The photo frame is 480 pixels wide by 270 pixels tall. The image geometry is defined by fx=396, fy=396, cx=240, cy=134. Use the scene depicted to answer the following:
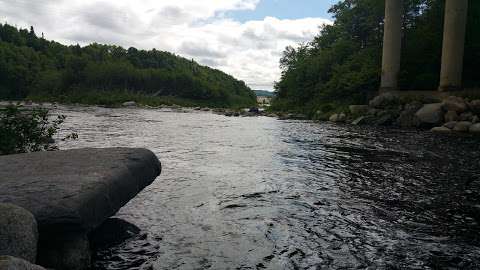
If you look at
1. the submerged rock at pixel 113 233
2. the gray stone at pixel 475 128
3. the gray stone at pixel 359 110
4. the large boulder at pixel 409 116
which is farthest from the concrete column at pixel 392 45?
the submerged rock at pixel 113 233

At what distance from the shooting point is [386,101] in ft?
117

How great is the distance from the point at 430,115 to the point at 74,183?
28.4 meters

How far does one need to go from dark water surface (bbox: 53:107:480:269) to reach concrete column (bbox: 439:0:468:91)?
2265 centimetres

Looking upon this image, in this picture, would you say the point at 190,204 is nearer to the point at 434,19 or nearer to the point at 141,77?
the point at 434,19

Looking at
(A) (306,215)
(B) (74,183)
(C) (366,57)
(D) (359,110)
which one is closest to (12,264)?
(B) (74,183)

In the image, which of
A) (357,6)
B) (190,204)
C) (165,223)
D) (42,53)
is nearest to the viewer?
(165,223)

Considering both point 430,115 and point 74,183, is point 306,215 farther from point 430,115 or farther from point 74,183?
point 430,115

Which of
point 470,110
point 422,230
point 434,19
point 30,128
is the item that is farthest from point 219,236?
point 434,19

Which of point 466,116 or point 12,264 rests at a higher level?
point 466,116

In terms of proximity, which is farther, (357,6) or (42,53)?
(42,53)

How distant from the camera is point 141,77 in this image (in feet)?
410

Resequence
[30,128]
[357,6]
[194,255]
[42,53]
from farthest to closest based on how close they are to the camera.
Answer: [42,53], [357,6], [30,128], [194,255]

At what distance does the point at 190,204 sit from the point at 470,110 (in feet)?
87.5

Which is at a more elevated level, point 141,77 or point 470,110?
point 141,77
